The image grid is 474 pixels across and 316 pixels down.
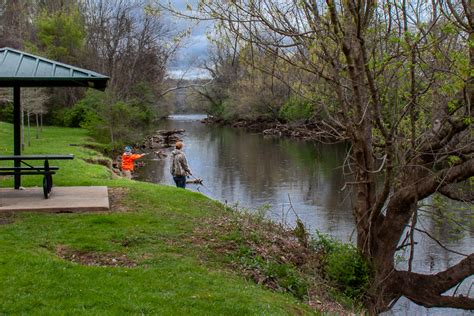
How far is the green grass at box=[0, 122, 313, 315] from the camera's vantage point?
5.88 meters

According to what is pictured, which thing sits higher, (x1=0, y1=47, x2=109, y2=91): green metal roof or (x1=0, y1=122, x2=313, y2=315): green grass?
(x1=0, y1=47, x2=109, y2=91): green metal roof

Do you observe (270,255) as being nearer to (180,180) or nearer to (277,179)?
(180,180)

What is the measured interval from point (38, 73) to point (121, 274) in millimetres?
4874

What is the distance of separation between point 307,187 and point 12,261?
17.6 m

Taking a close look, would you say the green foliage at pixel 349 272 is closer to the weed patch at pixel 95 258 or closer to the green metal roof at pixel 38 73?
the weed patch at pixel 95 258

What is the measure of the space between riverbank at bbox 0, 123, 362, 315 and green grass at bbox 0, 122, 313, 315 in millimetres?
10

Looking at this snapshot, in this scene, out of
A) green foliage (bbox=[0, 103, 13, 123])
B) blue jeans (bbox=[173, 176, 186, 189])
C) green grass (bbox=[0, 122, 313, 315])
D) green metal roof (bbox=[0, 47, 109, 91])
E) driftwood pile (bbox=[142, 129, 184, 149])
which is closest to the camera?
green grass (bbox=[0, 122, 313, 315])

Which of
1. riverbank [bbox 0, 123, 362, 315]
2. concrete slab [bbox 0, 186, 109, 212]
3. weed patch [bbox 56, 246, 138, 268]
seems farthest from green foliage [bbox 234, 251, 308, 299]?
concrete slab [bbox 0, 186, 109, 212]

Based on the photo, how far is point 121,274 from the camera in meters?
6.80

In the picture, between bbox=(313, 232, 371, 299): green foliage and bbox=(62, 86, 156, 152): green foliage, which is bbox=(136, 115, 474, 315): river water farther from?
bbox=(62, 86, 156, 152): green foliage

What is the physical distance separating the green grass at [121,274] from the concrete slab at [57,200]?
280 mm

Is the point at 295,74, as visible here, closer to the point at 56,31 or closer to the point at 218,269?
the point at 218,269

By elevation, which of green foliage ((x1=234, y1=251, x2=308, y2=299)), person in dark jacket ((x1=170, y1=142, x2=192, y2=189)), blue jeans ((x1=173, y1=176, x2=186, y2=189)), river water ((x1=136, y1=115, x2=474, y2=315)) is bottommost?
river water ((x1=136, y1=115, x2=474, y2=315))

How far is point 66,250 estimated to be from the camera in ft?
26.0
